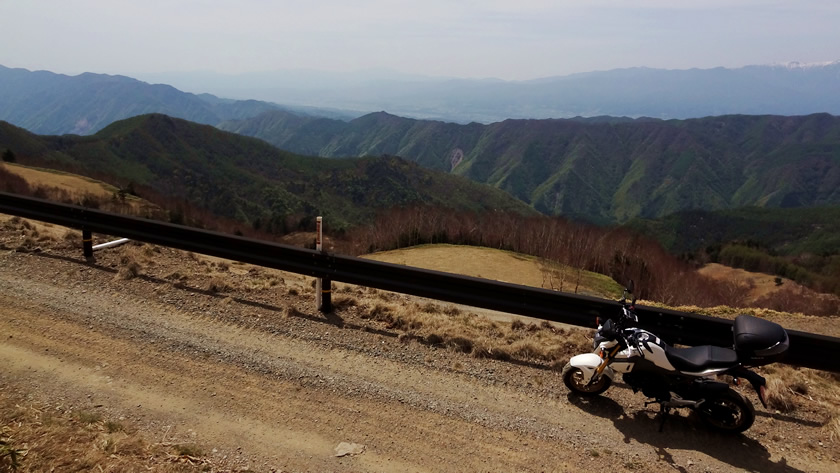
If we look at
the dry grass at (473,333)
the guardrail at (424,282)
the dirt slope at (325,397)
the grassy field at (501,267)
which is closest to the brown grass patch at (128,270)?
the guardrail at (424,282)

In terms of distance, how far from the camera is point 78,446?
155 inches

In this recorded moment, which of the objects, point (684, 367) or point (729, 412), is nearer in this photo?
point (729, 412)

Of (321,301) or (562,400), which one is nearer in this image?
(562,400)

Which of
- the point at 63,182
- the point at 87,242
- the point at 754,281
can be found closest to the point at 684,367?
the point at 87,242

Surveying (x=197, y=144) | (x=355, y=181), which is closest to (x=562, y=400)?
(x=355, y=181)

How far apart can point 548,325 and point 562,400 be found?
282 cm

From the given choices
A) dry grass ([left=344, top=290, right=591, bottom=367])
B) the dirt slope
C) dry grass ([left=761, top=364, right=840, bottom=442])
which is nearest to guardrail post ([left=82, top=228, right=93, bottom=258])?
the dirt slope

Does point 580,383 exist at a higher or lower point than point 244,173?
higher

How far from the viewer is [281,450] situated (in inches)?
167

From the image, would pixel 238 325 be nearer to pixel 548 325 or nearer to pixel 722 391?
pixel 548 325

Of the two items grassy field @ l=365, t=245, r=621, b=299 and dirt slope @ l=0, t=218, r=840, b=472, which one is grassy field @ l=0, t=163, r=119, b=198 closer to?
grassy field @ l=365, t=245, r=621, b=299

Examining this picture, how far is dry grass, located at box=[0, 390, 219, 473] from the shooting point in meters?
3.70

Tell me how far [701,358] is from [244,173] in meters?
150

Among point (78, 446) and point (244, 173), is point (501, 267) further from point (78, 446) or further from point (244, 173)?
point (244, 173)
